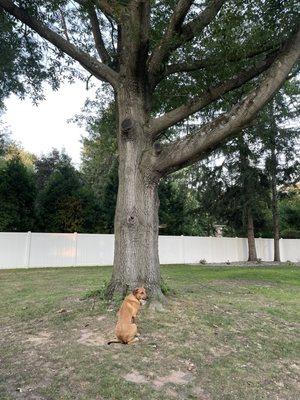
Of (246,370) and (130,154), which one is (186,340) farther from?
(130,154)

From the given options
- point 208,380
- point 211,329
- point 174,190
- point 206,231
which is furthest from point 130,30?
point 206,231

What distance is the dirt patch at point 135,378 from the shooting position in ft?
11.2

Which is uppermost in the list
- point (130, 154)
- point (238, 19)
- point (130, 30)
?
point (238, 19)

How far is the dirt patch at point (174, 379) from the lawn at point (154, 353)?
0.4 inches

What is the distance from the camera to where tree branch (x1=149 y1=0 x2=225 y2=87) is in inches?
240

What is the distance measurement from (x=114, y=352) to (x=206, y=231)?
2689 cm

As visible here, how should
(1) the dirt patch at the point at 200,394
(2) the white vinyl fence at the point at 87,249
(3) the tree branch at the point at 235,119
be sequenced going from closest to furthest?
(1) the dirt patch at the point at 200,394 → (3) the tree branch at the point at 235,119 → (2) the white vinyl fence at the point at 87,249

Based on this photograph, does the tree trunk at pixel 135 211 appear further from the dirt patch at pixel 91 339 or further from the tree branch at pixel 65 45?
the dirt patch at pixel 91 339

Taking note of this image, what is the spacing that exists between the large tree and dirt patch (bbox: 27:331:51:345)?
132 centimetres

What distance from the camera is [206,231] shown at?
30.4m

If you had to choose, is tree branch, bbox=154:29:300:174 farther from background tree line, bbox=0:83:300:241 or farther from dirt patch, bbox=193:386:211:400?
background tree line, bbox=0:83:300:241

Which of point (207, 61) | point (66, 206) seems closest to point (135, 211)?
point (207, 61)

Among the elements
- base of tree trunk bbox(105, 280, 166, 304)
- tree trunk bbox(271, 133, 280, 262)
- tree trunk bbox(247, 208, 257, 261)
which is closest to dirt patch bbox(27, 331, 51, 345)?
base of tree trunk bbox(105, 280, 166, 304)

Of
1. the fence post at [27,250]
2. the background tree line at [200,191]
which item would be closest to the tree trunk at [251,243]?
the background tree line at [200,191]
